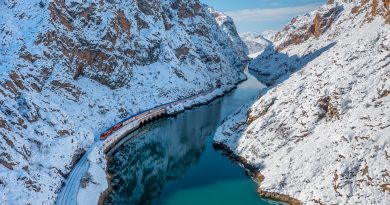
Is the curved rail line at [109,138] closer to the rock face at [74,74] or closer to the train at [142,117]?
the train at [142,117]

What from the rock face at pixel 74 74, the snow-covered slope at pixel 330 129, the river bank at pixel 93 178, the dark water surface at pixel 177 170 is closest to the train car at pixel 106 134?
Answer: the river bank at pixel 93 178

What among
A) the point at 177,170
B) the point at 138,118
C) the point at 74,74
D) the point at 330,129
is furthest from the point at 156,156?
the point at 330,129

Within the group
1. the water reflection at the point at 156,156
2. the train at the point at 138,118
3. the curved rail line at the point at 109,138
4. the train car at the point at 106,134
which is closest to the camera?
the curved rail line at the point at 109,138

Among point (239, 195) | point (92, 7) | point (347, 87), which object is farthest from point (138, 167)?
point (92, 7)

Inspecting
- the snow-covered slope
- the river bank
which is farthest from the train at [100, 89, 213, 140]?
the snow-covered slope

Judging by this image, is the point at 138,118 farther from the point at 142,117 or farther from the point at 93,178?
the point at 93,178
